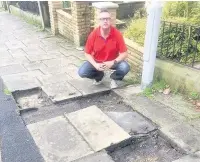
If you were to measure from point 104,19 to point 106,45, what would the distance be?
1.44 ft

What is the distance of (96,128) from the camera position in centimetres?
327

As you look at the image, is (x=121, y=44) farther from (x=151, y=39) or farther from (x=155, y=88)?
(x=155, y=88)

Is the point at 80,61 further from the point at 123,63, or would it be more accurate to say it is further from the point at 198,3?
the point at 198,3

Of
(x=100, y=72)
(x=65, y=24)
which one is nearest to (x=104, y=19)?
(x=100, y=72)

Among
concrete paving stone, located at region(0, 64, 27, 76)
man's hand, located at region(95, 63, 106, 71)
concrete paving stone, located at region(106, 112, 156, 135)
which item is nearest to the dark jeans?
man's hand, located at region(95, 63, 106, 71)

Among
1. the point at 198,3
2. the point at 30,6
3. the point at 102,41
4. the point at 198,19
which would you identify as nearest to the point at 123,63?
the point at 102,41

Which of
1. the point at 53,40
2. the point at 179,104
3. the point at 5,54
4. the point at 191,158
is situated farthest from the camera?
the point at 53,40

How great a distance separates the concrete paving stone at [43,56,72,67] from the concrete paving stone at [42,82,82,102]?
1.13 m

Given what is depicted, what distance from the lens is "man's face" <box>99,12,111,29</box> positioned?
3822mm

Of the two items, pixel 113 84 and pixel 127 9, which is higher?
pixel 127 9

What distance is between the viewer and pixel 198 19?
4.27m

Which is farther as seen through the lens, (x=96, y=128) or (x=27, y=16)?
(x=27, y=16)

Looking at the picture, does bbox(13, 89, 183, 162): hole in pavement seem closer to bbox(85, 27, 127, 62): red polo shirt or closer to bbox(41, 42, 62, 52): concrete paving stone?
bbox(85, 27, 127, 62): red polo shirt

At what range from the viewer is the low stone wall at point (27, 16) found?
9.35 metres
